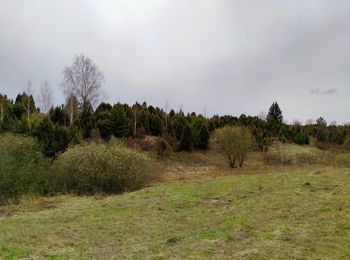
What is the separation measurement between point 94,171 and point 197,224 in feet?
28.9

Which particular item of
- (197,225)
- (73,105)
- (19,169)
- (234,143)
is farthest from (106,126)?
(197,225)

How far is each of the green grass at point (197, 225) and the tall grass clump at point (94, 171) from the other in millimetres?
2775

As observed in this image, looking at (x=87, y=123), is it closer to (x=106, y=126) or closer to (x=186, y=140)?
(x=106, y=126)

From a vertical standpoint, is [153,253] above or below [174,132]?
below

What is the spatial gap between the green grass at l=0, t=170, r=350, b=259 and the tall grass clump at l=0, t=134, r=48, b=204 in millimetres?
1809

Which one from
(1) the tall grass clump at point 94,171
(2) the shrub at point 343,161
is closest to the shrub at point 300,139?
(2) the shrub at point 343,161

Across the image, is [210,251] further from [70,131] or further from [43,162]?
[70,131]

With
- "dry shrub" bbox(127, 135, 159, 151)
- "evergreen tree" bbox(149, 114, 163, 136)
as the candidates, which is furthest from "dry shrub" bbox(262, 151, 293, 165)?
"evergreen tree" bbox(149, 114, 163, 136)

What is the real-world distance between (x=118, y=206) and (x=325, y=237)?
6.24 m

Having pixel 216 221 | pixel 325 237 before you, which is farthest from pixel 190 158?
pixel 325 237

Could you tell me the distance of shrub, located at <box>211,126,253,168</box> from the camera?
2920 cm

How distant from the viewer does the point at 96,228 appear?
27.9 feet

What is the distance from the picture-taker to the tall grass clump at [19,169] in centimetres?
1494

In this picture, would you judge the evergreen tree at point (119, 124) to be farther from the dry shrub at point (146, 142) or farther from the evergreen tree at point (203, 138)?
the evergreen tree at point (203, 138)
